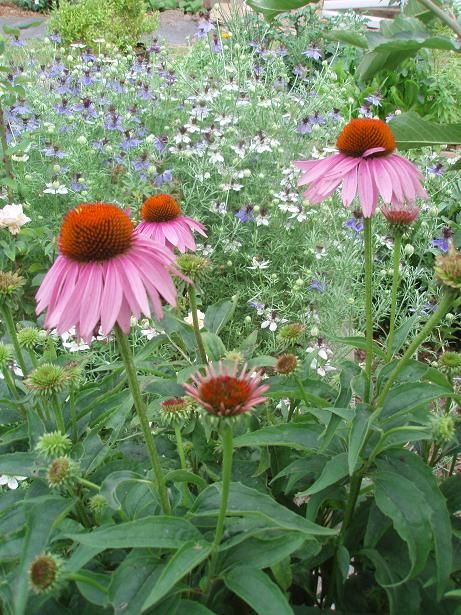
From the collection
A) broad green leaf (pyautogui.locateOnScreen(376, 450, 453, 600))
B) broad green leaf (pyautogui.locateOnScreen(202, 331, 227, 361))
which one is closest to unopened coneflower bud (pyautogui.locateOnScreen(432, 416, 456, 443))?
broad green leaf (pyautogui.locateOnScreen(376, 450, 453, 600))

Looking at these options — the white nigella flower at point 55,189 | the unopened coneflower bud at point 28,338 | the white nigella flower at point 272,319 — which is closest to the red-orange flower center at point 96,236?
the unopened coneflower bud at point 28,338

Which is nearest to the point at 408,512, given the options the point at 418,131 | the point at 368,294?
the point at 368,294

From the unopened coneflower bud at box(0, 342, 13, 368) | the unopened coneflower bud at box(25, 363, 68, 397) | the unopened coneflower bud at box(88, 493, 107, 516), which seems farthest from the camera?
the unopened coneflower bud at box(0, 342, 13, 368)

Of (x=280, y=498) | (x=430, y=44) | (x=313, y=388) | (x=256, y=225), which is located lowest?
(x=256, y=225)

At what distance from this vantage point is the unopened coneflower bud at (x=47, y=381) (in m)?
1.09

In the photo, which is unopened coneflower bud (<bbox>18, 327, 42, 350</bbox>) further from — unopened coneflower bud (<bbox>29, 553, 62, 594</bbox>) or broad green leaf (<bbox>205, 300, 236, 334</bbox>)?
unopened coneflower bud (<bbox>29, 553, 62, 594</bbox>)

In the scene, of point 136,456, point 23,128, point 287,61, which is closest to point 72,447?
point 136,456

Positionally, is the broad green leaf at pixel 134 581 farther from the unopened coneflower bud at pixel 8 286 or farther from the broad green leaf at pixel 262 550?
the unopened coneflower bud at pixel 8 286

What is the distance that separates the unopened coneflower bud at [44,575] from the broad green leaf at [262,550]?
0.22m

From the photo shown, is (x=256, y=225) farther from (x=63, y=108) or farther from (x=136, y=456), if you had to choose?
(x=136, y=456)

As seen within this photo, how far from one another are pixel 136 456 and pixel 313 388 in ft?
1.08

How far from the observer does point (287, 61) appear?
5137mm

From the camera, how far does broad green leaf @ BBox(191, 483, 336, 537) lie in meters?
0.87

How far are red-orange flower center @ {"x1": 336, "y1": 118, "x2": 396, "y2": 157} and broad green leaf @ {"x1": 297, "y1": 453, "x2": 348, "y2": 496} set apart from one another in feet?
1.56
